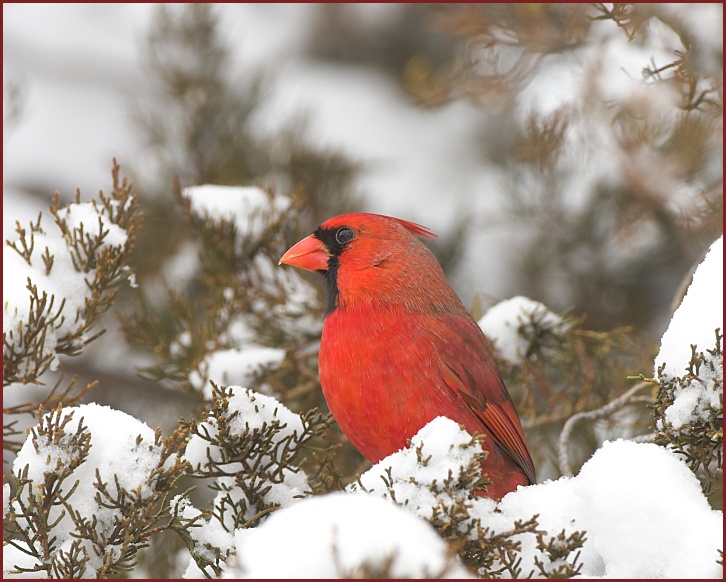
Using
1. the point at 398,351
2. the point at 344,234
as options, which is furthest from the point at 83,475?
the point at 344,234

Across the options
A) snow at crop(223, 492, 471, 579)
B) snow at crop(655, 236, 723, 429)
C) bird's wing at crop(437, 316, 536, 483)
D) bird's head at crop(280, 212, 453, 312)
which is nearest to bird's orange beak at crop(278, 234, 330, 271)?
bird's head at crop(280, 212, 453, 312)

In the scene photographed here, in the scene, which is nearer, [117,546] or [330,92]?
[117,546]

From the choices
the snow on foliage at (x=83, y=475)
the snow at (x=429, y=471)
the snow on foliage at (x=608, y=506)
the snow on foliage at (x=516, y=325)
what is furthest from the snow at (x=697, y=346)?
the snow on foliage at (x=83, y=475)

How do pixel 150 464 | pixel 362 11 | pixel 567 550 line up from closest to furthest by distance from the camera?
pixel 567 550 → pixel 150 464 → pixel 362 11

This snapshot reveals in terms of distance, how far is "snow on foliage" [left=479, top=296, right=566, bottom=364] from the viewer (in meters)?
2.43

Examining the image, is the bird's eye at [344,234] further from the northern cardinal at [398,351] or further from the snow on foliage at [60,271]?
the snow on foliage at [60,271]

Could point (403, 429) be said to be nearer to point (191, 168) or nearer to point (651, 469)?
point (651, 469)

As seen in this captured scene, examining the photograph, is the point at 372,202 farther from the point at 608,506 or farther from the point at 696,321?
the point at 608,506

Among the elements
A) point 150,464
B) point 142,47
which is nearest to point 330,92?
point 142,47

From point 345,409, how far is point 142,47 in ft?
8.17

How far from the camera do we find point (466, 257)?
12.0 feet

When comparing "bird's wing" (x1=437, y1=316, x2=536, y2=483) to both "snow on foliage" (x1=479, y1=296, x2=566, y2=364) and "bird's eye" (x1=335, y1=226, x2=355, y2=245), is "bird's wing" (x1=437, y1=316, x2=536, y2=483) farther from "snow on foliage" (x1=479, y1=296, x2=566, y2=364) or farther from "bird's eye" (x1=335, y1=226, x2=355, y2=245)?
"bird's eye" (x1=335, y1=226, x2=355, y2=245)

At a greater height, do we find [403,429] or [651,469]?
[651,469]

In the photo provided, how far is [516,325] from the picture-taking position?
8.12ft
